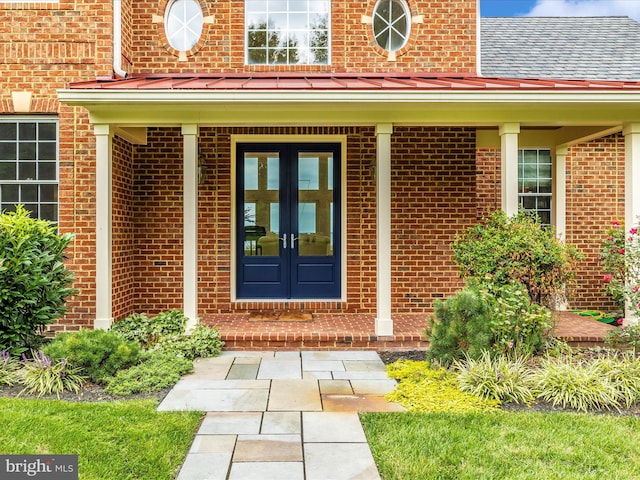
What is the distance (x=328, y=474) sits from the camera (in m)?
3.01

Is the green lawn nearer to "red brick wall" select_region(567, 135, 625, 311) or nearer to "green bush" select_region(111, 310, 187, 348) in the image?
"green bush" select_region(111, 310, 187, 348)

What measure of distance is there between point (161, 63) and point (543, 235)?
19.6 feet

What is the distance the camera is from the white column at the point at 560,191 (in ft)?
28.3

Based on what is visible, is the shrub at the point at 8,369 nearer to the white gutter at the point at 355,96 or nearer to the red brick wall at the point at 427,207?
the white gutter at the point at 355,96

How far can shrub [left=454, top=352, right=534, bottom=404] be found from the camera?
429 centimetres

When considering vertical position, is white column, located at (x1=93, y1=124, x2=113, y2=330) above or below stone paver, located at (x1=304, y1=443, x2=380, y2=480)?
above

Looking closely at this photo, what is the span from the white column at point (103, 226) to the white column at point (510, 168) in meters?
4.93

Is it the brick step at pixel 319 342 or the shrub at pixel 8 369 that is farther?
the brick step at pixel 319 342

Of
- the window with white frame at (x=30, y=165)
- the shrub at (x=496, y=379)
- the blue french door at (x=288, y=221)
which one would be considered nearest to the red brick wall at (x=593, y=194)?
the blue french door at (x=288, y=221)

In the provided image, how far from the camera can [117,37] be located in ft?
22.5

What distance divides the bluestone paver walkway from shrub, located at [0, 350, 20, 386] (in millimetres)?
1507

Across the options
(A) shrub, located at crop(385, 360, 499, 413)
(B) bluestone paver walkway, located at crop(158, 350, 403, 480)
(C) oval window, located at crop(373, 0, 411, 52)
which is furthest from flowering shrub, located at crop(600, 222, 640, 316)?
(C) oval window, located at crop(373, 0, 411, 52)

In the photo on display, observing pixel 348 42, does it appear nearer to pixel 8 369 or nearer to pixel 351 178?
pixel 351 178

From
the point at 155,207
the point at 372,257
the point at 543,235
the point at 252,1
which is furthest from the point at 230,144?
the point at 543,235
